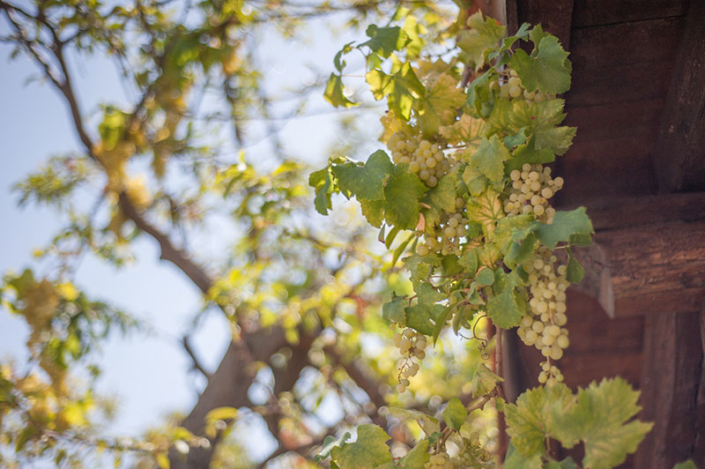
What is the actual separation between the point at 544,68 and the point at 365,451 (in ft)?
1.78

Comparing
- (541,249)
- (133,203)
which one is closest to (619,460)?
(541,249)

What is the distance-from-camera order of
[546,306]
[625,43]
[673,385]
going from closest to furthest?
1. [546,306]
2. [625,43]
3. [673,385]

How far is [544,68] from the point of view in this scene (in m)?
0.70

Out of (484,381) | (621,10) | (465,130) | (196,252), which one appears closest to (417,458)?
(484,381)

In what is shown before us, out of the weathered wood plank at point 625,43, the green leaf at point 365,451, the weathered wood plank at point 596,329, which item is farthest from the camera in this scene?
the weathered wood plank at point 596,329

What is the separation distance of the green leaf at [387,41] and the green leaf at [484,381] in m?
0.50

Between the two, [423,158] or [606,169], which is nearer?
[423,158]

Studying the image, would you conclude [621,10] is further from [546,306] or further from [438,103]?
[546,306]

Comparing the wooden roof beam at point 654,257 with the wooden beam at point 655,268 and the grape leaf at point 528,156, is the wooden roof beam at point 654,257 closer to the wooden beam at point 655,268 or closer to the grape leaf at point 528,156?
the wooden beam at point 655,268

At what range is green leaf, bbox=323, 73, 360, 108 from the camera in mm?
952

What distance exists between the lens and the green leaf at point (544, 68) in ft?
2.24

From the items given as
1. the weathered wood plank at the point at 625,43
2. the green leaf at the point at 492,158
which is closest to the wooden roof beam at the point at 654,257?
the weathered wood plank at the point at 625,43

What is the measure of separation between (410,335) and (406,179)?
0.22 metres

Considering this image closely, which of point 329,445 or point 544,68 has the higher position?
point 544,68
